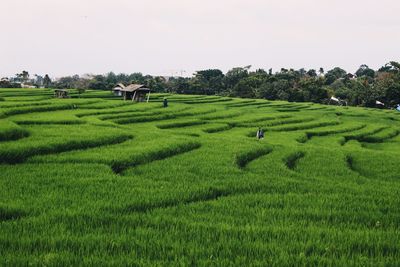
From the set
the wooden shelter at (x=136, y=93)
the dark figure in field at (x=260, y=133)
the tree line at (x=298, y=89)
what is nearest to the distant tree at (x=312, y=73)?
the tree line at (x=298, y=89)

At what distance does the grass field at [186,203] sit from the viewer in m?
4.76

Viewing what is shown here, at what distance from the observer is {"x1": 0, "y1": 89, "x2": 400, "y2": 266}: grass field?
4.76 m

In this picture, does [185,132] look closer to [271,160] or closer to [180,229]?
[271,160]

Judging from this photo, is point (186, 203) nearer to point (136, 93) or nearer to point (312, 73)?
point (136, 93)

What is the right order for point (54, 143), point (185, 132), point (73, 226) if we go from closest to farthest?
point (73, 226)
point (54, 143)
point (185, 132)

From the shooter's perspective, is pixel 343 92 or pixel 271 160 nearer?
pixel 271 160

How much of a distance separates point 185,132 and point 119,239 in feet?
43.6

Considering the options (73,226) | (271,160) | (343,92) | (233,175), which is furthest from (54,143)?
(343,92)

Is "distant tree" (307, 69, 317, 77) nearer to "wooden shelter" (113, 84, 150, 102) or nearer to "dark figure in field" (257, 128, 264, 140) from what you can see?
"wooden shelter" (113, 84, 150, 102)

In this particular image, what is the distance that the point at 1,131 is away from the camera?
12.6 meters

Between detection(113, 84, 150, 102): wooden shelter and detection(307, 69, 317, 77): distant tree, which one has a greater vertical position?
detection(307, 69, 317, 77): distant tree

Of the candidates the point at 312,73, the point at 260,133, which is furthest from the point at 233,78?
the point at 260,133

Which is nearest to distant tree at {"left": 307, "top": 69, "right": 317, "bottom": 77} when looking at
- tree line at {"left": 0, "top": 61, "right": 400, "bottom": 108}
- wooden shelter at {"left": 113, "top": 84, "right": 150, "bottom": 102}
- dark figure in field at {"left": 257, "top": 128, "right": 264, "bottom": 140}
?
tree line at {"left": 0, "top": 61, "right": 400, "bottom": 108}

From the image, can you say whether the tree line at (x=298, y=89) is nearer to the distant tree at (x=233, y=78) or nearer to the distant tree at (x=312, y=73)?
the distant tree at (x=233, y=78)
